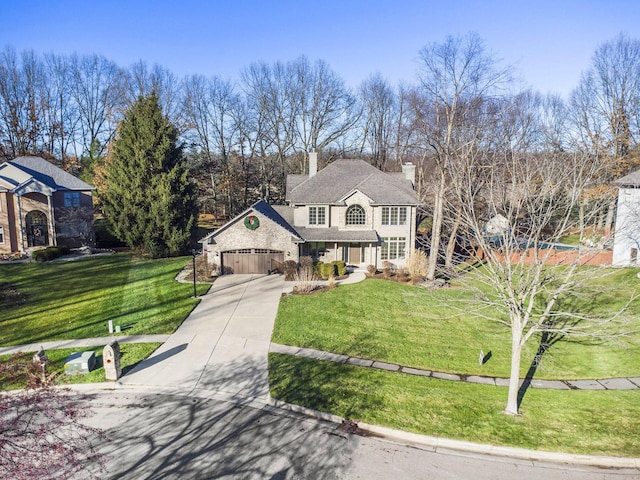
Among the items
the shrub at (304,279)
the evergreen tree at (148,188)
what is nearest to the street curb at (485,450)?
the shrub at (304,279)

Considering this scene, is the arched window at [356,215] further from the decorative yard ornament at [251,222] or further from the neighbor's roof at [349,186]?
the decorative yard ornament at [251,222]

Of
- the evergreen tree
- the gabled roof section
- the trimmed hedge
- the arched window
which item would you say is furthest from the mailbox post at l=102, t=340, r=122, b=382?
the trimmed hedge

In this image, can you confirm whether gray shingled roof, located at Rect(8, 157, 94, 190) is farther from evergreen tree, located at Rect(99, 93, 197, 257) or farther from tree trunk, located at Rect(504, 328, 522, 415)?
tree trunk, located at Rect(504, 328, 522, 415)

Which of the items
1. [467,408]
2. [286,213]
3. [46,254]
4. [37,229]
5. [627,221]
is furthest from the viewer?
[37,229]

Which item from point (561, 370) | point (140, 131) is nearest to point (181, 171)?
point (140, 131)

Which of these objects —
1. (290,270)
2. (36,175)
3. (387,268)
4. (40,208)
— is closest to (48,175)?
(36,175)

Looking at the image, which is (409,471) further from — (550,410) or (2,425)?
(2,425)

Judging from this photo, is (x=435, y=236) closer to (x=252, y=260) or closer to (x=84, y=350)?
(x=252, y=260)
